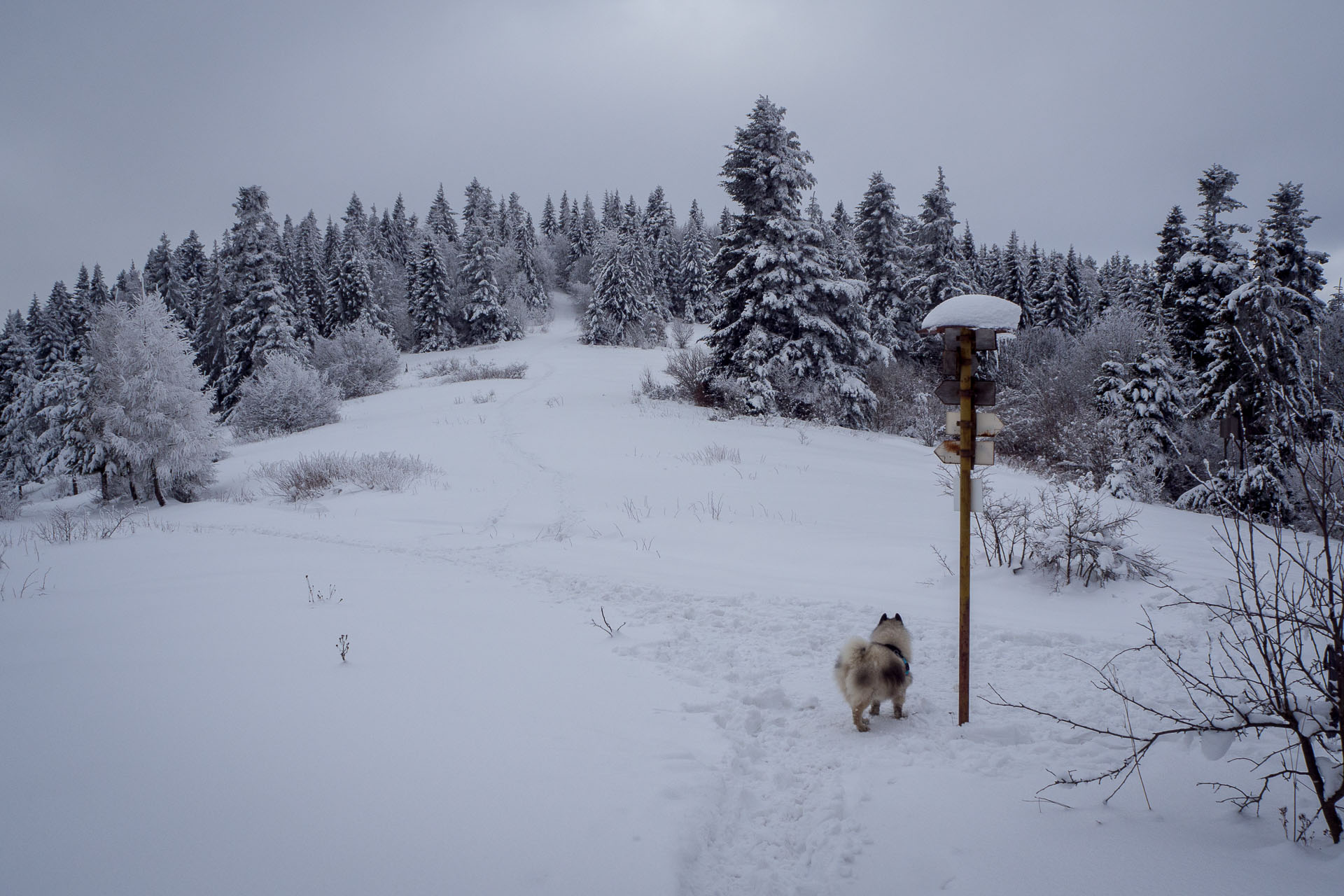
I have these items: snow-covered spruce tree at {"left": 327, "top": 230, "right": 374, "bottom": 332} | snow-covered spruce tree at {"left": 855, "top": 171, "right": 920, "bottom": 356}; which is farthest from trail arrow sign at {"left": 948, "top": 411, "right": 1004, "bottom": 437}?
snow-covered spruce tree at {"left": 327, "top": 230, "right": 374, "bottom": 332}

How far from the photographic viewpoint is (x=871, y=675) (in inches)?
142

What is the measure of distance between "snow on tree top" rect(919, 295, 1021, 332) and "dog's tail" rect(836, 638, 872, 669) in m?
1.95

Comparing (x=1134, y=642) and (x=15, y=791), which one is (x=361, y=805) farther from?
(x=1134, y=642)

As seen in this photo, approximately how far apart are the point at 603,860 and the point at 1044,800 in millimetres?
2032

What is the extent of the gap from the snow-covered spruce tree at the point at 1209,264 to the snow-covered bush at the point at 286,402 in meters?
31.1

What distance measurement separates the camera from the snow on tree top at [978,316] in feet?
11.7

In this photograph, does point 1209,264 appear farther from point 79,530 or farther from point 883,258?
point 79,530

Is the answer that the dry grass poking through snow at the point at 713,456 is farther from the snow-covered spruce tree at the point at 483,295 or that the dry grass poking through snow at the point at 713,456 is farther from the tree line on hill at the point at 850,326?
the snow-covered spruce tree at the point at 483,295

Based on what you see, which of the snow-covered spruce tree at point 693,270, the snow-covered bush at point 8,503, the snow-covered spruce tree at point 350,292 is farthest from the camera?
the snow-covered spruce tree at point 693,270

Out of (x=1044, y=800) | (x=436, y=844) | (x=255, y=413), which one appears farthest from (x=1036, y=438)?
(x=255, y=413)

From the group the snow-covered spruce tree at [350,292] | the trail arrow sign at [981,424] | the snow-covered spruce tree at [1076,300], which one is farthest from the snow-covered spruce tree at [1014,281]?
the snow-covered spruce tree at [350,292]

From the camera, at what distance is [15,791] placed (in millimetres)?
2896

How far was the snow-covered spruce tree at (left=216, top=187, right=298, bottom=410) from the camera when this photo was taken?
34844mm

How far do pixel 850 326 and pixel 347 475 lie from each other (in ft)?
51.5
